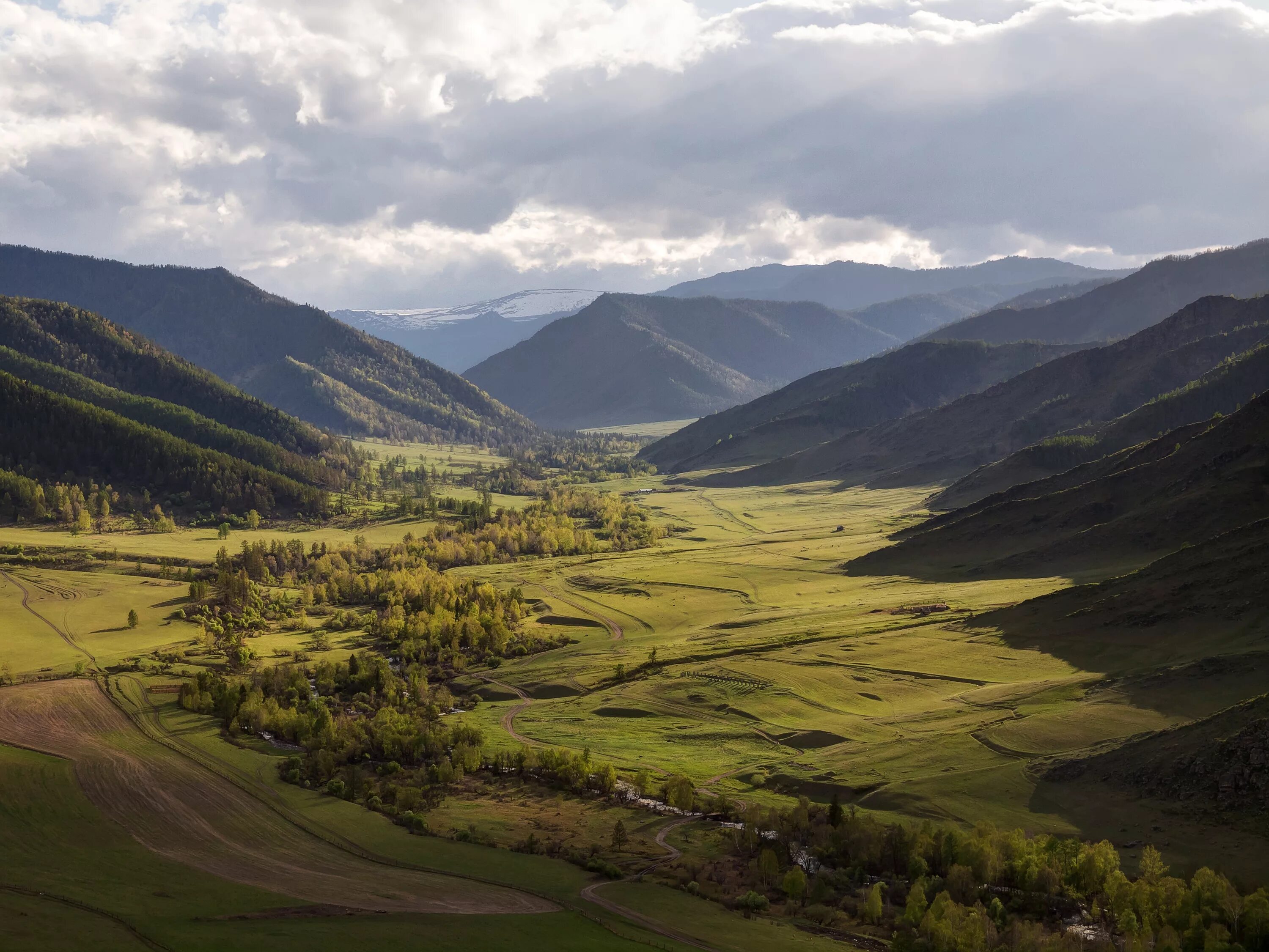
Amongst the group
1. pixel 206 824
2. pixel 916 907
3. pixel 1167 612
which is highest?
pixel 1167 612

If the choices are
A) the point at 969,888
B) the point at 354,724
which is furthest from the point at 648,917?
the point at 354,724

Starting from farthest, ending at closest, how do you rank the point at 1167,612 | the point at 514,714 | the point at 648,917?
the point at 514,714 → the point at 1167,612 → the point at 648,917

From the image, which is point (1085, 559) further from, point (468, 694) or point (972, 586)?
point (468, 694)

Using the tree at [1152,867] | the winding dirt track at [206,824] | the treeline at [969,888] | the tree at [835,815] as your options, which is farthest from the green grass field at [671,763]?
the tree at [835,815]

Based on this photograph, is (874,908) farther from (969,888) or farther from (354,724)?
(354,724)

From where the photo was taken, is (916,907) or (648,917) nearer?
(916,907)

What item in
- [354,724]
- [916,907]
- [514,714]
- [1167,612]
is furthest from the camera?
[514,714]

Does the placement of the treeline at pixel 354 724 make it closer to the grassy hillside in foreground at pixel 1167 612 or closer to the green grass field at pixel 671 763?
the green grass field at pixel 671 763

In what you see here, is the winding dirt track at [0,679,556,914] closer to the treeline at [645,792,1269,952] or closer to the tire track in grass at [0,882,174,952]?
the tire track in grass at [0,882,174,952]
